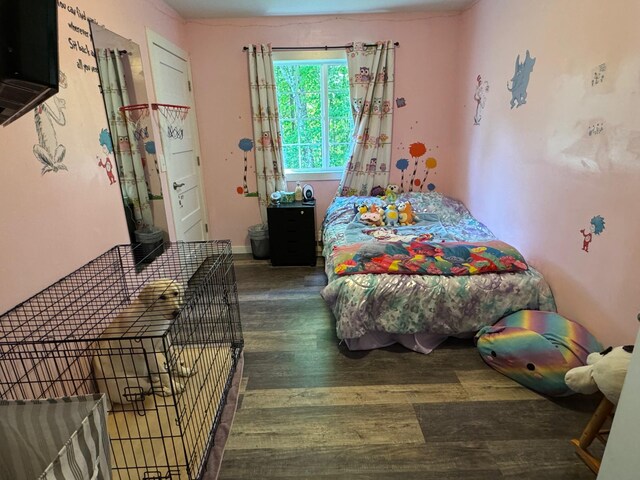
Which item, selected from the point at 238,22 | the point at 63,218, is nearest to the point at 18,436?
the point at 63,218

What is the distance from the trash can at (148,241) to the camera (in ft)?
8.35

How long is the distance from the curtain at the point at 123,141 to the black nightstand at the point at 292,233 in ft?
4.17

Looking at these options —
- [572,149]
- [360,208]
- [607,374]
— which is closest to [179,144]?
[360,208]

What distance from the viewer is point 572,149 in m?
2.15

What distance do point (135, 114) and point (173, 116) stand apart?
595 millimetres

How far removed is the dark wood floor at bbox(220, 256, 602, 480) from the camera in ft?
5.23

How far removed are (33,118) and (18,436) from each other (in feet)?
4.13

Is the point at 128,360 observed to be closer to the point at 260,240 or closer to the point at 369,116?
the point at 260,240

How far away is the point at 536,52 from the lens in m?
2.48

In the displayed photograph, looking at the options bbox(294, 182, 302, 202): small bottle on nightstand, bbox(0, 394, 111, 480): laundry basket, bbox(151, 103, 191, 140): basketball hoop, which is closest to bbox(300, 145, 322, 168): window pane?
bbox(294, 182, 302, 202): small bottle on nightstand

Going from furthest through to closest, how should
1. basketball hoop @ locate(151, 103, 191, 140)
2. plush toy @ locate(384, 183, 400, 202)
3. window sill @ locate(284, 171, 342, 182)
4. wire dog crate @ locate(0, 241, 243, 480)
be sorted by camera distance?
window sill @ locate(284, 171, 342, 182)
plush toy @ locate(384, 183, 400, 202)
basketball hoop @ locate(151, 103, 191, 140)
wire dog crate @ locate(0, 241, 243, 480)

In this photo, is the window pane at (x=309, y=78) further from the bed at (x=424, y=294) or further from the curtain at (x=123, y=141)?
the bed at (x=424, y=294)

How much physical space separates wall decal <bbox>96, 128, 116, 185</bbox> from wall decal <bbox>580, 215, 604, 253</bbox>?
2691mm

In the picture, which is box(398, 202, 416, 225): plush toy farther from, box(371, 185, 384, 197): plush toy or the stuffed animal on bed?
the stuffed animal on bed
